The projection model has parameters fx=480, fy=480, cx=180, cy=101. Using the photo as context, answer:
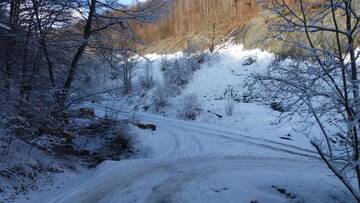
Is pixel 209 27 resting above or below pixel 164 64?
above

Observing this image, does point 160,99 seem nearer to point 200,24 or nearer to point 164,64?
point 164,64

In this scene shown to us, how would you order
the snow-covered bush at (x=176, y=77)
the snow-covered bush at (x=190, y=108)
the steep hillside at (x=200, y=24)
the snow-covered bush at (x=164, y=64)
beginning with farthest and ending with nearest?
the snow-covered bush at (x=164, y=64)
the steep hillside at (x=200, y=24)
the snow-covered bush at (x=176, y=77)
the snow-covered bush at (x=190, y=108)

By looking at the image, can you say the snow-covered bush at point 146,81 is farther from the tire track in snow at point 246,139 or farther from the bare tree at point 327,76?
the bare tree at point 327,76

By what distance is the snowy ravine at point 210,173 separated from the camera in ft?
32.1

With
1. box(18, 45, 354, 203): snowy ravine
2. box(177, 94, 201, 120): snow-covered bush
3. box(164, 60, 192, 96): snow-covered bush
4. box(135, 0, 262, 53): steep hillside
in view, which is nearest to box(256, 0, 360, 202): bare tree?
box(18, 45, 354, 203): snowy ravine

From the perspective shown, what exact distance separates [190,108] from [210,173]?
1539 cm

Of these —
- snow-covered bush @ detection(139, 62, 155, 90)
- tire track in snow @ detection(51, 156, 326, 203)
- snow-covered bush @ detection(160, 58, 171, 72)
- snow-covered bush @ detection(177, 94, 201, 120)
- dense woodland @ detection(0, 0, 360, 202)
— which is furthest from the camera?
snow-covered bush @ detection(160, 58, 171, 72)

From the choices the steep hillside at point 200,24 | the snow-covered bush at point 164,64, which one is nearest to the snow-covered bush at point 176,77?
the snow-covered bush at point 164,64

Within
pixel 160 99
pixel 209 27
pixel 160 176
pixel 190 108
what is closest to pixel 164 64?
pixel 209 27

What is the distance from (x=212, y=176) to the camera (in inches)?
451

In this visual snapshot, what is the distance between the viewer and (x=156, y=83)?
39938 mm

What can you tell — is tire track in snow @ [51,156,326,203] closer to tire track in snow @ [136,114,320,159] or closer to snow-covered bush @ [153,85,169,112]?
tire track in snow @ [136,114,320,159]

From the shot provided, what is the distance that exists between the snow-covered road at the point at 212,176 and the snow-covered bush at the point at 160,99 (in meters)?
13.9

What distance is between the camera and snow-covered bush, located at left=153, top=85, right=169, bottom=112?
31033 millimetres
